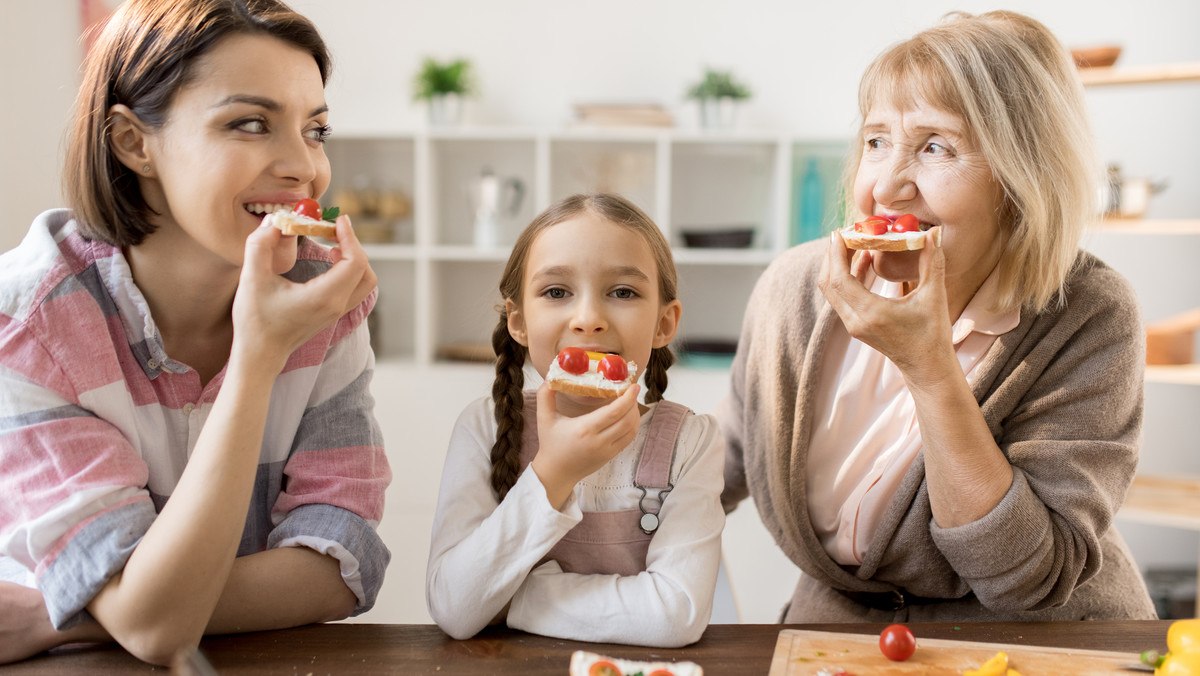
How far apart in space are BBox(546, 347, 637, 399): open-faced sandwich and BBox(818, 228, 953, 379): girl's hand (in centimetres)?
37

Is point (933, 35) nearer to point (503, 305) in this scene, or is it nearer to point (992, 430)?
point (992, 430)

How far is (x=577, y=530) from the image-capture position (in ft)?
4.28

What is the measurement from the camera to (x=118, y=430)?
1202 mm

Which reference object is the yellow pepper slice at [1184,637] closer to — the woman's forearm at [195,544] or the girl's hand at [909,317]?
the girl's hand at [909,317]

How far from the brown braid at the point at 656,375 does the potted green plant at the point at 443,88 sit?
2.84 meters

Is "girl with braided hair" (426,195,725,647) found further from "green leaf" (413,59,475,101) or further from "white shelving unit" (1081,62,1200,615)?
"green leaf" (413,59,475,101)

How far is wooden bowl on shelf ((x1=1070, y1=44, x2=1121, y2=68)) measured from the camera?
11.1 feet

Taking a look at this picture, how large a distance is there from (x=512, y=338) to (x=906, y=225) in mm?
656

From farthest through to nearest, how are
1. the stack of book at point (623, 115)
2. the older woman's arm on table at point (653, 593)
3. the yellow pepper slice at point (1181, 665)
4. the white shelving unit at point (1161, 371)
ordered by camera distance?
the stack of book at point (623, 115), the white shelving unit at point (1161, 371), the older woman's arm on table at point (653, 593), the yellow pepper slice at point (1181, 665)

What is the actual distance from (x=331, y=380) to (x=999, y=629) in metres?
1.03

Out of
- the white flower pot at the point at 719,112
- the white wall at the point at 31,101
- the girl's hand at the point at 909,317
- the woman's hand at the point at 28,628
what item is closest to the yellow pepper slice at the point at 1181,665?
the girl's hand at the point at 909,317

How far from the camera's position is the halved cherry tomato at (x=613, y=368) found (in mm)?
1222

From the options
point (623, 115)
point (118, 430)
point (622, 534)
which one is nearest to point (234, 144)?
point (118, 430)

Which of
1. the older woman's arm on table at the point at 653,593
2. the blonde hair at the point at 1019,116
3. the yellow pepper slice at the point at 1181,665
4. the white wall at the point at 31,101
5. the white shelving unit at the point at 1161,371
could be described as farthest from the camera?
the white wall at the point at 31,101
